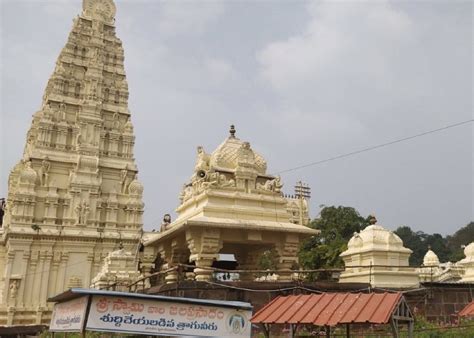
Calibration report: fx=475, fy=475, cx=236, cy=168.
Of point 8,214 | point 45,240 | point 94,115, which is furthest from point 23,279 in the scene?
point 94,115

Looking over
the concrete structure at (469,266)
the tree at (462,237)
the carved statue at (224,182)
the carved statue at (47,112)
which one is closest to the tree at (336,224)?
the concrete structure at (469,266)

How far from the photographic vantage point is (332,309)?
802 centimetres

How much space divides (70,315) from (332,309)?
444cm

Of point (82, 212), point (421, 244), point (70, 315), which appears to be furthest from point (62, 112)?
point (421, 244)

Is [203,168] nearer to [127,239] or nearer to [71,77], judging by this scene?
[127,239]

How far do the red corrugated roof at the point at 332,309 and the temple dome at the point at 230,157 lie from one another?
5942 mm

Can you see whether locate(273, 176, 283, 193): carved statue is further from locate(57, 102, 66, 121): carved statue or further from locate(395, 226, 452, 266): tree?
locate(395, 226, 452, 266): tree

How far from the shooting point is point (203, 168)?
14.5 meters

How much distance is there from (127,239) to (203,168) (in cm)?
2556

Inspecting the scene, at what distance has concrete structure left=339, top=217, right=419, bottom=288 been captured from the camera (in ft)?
46.0

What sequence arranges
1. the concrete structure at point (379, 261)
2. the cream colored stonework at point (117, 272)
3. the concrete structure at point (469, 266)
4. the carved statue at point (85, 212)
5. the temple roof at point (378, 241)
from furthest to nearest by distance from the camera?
the carved statue at point (85, 212) < the cream colored stonework at point (117, 272) < the concrete structure at point (469, 266) < the temple roof at point (378, 241) < the concrete structure at point (379, 261)

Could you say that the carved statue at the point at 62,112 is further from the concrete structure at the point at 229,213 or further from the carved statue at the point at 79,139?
the concrete structure at the point at 229,213

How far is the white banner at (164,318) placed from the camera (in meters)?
7.50

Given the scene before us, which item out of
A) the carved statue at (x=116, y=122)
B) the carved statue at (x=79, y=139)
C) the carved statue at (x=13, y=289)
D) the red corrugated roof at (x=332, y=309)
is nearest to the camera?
the red corrugated roof at (x=332, y=309)
